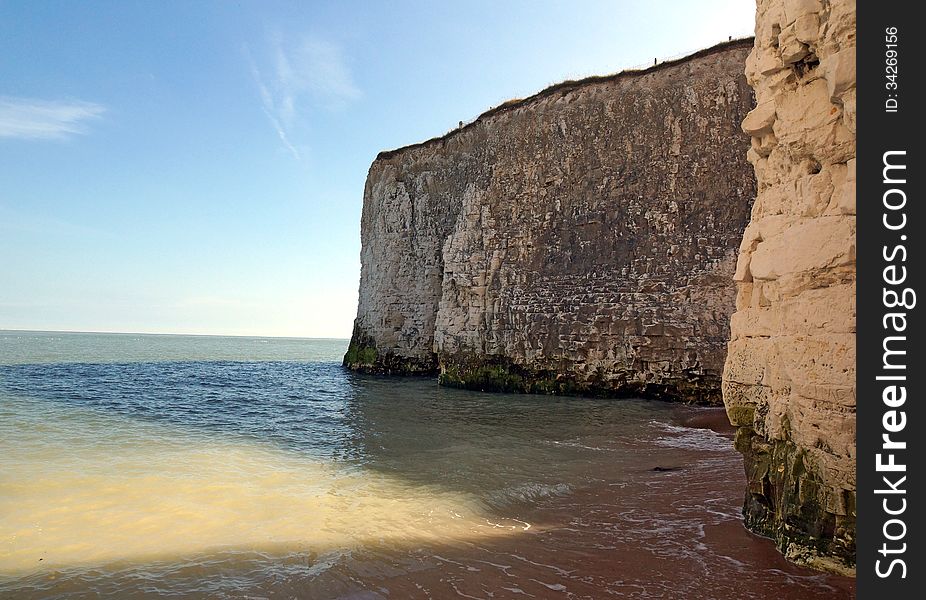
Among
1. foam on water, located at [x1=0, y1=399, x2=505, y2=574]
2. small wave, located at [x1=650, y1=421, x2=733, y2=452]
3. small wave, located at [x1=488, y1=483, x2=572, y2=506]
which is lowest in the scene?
foam on water, located at [x1=0, y1=399, x2=505, y2=574]

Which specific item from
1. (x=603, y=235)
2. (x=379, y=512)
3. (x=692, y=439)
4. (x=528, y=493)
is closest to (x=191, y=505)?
(x=379, y=512)

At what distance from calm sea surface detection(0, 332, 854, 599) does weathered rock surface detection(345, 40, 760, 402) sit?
459cm

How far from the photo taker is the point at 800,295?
3455mm

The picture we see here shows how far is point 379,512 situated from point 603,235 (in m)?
12.7

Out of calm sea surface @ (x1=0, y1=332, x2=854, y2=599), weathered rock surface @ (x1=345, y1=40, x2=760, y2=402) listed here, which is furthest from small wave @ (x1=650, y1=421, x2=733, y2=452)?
weathered rock surface @ (x1=345, y1=40, x2=760, y2=402)

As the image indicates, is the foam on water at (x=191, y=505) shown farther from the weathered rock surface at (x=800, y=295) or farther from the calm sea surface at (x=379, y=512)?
the weathered rock surface at (x=800, y=295)

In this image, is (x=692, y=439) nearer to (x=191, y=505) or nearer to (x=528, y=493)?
(x=528, y=493)

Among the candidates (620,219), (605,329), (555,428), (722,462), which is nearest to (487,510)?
(722,462)

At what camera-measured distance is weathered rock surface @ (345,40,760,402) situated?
48.4ft

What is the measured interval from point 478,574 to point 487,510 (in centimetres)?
161

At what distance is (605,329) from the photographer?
15.9 metres

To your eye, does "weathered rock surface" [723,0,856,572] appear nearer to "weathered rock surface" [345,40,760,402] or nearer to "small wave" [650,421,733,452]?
"small wave" [650,421,733,452]

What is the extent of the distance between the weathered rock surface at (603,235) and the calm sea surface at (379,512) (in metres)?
4.59
